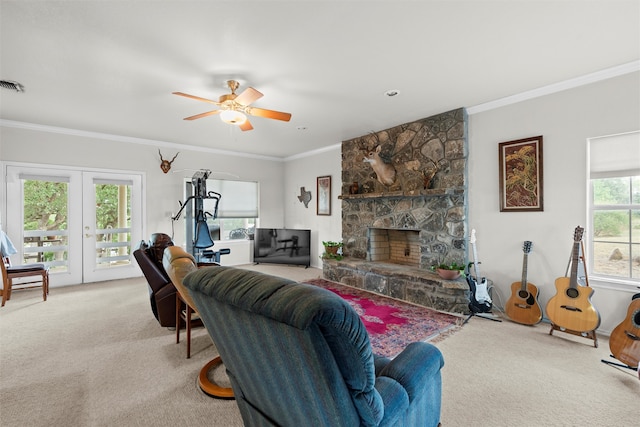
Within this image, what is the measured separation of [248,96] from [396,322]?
9.24 ft

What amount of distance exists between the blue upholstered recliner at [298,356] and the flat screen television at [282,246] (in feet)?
17.4

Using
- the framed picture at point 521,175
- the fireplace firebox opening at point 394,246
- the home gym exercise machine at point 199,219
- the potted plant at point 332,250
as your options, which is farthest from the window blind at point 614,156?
the home gym exercise machine at point 199,219

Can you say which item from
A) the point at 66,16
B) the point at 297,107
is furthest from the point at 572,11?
the point at 66,16

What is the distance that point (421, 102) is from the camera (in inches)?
149

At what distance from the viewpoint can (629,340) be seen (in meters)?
2.35

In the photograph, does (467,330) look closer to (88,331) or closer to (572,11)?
(572,11)

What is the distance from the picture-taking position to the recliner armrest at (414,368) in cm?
127

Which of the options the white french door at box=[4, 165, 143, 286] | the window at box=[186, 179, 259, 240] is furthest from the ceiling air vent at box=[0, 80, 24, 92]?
the window at box=[186, 179, 259, 240]

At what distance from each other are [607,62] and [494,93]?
0.96m

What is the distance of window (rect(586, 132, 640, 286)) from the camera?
295 centimetres

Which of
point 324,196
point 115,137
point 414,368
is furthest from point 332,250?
point 115,137

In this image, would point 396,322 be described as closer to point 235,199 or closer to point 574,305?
point 574,305

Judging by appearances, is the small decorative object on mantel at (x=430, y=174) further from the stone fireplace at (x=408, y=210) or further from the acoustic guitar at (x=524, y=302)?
the acoustic guitar at (x=524, y=302)

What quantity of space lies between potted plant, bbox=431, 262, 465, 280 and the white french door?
517 centimetres
